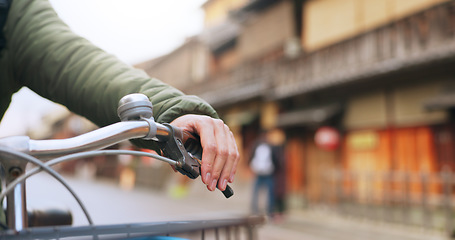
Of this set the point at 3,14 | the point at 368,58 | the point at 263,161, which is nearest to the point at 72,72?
the point at 3,14

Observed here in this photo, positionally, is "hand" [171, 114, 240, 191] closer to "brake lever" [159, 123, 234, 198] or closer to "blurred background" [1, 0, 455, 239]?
"brake lever" [159, 123, 234, 198]

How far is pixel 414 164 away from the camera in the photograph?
1180 centimetres

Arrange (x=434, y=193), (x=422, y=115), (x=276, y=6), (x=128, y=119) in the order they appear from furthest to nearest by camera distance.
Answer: (x=276, y=6)
(x=422, y=115)
(x=434, y=193)
(x=128, y=119)

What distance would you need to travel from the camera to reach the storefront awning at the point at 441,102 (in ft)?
32.7

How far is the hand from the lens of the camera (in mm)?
1021

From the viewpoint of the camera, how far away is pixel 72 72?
141 centimetres

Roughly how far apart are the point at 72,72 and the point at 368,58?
11.7 m

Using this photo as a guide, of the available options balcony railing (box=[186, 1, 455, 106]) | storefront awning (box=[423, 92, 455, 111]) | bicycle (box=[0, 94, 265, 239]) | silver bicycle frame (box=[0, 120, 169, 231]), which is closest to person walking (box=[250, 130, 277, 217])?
storefront awning (box=[423, 92, 455, 111])

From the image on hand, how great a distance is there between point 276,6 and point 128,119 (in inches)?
675

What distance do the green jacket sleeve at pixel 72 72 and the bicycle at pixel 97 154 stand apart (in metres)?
0.17

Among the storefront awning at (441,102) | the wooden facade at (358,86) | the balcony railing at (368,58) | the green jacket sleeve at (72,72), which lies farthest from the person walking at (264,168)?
the green jacket sleeve at (72,72)

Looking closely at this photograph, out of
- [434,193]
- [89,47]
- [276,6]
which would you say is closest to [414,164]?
[434,193]

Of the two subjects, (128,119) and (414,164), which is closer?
(128,119)

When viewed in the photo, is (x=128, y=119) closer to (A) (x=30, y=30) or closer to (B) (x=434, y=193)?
(A) (x=30, y=30)
